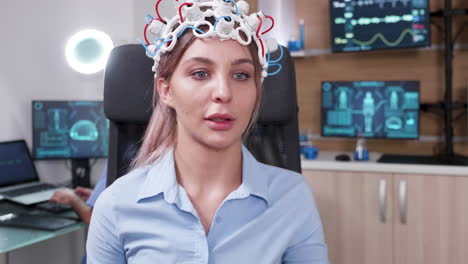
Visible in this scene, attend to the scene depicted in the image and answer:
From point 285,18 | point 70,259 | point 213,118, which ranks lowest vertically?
point 70,259

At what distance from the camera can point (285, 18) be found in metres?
2.80

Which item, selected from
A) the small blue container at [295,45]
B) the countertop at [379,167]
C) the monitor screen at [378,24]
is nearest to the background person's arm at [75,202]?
the countertop at [379,167]

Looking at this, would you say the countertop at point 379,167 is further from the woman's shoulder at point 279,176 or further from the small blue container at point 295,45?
the woman's shoulder at point 279,176

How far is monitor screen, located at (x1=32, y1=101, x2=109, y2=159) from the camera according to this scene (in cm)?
242

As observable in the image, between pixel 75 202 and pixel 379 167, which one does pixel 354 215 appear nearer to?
pixel 379 167

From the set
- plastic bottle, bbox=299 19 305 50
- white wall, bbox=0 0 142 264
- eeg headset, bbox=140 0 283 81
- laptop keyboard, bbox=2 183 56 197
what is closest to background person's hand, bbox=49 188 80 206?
laptop keyboard, bbox=2 183 56 197

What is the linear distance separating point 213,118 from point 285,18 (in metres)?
2.03

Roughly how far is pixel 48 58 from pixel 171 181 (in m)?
1.79

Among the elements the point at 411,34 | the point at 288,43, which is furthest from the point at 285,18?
the point at 411,34

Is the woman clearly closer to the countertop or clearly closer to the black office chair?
the black office chair

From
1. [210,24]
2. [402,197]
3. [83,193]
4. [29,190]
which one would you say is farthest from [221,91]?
[29,190]

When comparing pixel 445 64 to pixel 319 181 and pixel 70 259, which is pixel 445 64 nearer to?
pixel 319 181

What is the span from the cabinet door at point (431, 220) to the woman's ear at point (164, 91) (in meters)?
1.53

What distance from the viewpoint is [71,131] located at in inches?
96.3
